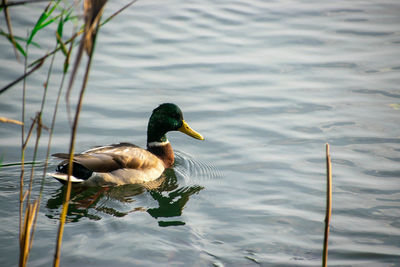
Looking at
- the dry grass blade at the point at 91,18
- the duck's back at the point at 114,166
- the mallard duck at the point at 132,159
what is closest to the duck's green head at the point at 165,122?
the mallard duck at the point at 132,159

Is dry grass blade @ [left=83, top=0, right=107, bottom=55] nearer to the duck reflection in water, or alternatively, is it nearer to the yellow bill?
the duck reflection in water

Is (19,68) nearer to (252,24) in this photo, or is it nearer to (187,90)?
(187,90)

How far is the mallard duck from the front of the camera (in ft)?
20.8

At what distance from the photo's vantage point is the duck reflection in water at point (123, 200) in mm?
5555

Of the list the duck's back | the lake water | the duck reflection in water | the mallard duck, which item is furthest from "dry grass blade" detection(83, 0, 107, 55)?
the duck's back

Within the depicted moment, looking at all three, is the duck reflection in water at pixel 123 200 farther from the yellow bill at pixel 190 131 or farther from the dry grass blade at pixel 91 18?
the dry grass blade at pixel 91 18

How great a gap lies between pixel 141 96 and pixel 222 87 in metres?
1.31

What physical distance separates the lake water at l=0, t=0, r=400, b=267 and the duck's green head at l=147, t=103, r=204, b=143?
289 millimetres

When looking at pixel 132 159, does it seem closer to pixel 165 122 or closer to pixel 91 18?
pixel 165 122

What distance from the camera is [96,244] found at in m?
4.82

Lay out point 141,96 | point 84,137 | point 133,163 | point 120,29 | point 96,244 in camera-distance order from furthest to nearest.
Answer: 1. point 120,29
2. point 141,96
3. point 84,137
4. point 133,163
5. point 96,244

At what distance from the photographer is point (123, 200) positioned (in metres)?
6.05

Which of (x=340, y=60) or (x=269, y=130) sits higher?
(x=340, y=60)

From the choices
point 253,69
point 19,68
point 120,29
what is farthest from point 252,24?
point 19,68
